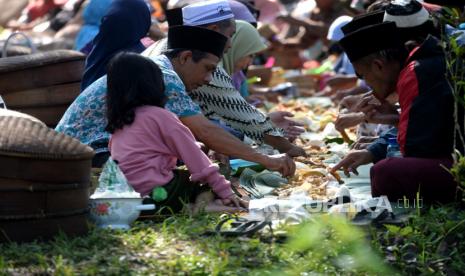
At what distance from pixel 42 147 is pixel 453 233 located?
189cm

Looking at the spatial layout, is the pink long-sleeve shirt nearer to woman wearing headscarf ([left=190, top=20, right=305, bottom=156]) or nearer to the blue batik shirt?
the blue batik shirt

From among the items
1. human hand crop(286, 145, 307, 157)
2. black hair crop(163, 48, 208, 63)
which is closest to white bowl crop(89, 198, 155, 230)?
black hair crop(163, 48, 208, 63)

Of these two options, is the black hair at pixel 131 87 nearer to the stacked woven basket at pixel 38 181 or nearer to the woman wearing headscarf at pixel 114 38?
the stacked woven basket at pixel 38 181

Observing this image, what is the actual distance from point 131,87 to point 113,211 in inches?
28.1

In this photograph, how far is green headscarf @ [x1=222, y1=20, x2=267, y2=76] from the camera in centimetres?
851

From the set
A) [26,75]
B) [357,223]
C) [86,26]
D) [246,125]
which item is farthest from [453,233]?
[86,26]

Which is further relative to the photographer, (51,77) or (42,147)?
(51,77)

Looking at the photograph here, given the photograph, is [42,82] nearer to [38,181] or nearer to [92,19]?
[92,19]

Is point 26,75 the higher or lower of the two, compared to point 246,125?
higher

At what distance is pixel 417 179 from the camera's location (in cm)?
577

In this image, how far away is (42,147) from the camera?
15.6ft

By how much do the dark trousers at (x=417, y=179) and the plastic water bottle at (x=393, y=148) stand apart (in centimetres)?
46

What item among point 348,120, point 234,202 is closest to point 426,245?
point 234,202

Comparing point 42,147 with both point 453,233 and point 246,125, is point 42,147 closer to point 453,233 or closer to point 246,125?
point 453,233
